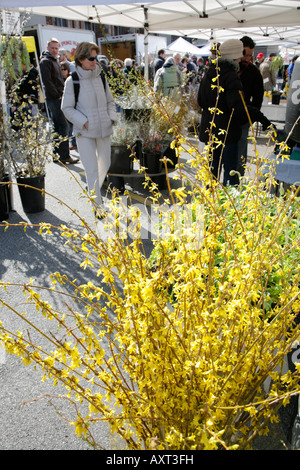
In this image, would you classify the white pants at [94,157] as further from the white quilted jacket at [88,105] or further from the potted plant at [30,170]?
the potted plant at [30,170]

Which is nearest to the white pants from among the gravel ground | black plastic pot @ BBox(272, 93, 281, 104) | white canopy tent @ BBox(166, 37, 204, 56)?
the gravel ground

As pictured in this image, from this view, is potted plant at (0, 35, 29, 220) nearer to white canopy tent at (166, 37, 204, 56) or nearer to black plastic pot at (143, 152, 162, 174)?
black plastic pot at (143, 152, 162, 174)

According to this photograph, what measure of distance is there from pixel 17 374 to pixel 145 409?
5.41ft

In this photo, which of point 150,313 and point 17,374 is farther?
point 17,374

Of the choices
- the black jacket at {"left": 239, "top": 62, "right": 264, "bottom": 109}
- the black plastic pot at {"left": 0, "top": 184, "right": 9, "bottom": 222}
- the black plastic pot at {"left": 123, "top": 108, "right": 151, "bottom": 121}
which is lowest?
the black plastic pot at {"left": 0, "top": 184, "right": 9, "bottom": 222}

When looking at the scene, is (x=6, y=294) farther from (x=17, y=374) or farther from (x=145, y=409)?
(x=145, y=409)

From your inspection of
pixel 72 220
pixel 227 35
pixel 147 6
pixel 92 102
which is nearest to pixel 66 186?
pixel 72 220

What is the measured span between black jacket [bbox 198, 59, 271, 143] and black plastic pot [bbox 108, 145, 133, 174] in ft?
4.12

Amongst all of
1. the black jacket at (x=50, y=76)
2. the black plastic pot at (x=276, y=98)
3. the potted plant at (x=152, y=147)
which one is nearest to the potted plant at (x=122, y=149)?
the potted plant at (x=152, y=147)

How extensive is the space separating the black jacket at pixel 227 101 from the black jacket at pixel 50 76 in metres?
3.97

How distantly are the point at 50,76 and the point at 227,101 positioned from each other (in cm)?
463

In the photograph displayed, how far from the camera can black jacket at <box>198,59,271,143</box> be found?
15.2 feet

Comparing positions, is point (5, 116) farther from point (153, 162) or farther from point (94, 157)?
point (153, 162)

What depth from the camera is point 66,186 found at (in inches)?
259
